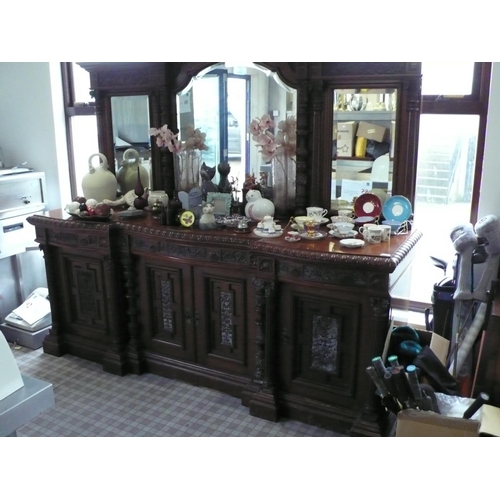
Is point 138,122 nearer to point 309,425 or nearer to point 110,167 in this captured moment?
point 110,167

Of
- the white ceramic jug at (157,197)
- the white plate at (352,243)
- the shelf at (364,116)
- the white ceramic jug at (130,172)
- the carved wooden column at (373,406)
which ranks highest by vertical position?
the shelf at (364,116)

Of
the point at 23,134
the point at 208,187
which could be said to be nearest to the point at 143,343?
the point at 208,187

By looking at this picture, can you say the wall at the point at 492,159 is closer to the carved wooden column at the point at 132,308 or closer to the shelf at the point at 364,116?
the shelf at the point at 364,116

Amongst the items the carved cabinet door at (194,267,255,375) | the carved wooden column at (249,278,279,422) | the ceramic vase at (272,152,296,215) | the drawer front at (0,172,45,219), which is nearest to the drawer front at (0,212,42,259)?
the drawer front at (0,172,45,219)

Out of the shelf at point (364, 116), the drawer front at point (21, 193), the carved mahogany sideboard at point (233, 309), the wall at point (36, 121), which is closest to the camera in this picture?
the carved mahogany sideboard at point (233, 309)

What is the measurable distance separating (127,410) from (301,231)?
4.13ft

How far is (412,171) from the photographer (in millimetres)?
2488

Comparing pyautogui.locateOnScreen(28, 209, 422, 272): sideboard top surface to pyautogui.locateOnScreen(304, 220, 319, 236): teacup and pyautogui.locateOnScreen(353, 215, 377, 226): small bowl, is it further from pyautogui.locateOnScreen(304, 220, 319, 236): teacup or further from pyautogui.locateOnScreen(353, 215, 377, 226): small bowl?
pyautogui.locateOnScreen(353, 215, 377, 226): small bowl

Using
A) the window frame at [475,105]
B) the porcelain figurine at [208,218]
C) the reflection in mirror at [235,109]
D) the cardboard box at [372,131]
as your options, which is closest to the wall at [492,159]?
the window frame at [475,105]

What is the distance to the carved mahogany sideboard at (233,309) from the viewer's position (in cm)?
223

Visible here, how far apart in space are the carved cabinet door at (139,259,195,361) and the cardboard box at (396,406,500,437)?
1310 mm

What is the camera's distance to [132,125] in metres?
3.13

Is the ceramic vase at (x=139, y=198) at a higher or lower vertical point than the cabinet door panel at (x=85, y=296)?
higher

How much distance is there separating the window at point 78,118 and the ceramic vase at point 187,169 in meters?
0.96
